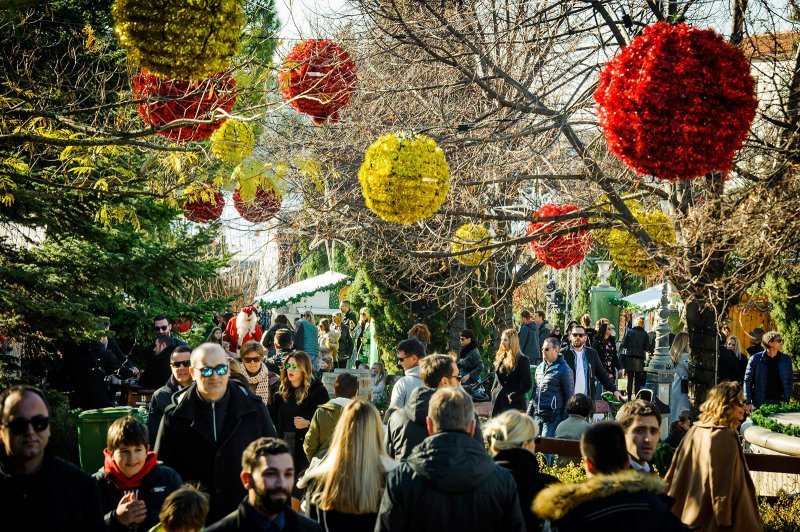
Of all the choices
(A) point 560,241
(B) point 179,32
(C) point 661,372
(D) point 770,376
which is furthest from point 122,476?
(C) point 661,372

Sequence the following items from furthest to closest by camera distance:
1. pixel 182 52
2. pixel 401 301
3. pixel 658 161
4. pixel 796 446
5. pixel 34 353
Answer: pixel 401 301 < pixel 34 353 < pixel 796 446 < pixel 658 161 < pixel 182 52

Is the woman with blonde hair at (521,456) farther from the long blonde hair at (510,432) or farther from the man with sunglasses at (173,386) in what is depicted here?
the man with sunglasses at (173,386)

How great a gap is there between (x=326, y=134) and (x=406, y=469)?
1417cm

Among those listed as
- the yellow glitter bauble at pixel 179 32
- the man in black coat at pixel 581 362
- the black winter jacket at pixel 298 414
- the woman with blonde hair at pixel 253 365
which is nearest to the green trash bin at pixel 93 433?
the woman with blonde hair at pixel 253 365

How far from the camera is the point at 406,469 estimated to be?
4.48 meters

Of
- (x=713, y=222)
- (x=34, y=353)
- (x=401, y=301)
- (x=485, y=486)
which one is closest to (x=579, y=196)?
(x=713, y=222)

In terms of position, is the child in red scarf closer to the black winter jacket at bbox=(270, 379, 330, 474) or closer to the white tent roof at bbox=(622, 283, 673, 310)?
the black winter jacket at bbox=(270, 379, 330, 474)

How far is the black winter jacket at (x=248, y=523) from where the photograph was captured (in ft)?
13.6

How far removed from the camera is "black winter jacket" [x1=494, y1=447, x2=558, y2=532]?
500cm

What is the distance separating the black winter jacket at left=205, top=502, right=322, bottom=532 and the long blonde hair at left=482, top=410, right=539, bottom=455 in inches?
50.9

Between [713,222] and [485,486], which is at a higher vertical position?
[713,222]

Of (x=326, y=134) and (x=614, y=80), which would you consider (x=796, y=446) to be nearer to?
(x=614, y=80)

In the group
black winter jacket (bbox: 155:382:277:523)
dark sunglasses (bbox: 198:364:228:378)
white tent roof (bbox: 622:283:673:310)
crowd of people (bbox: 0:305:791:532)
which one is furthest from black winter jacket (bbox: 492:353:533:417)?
white tent roof (bbox: 622:283:673:310)

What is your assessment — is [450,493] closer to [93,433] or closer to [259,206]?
[93,433]
